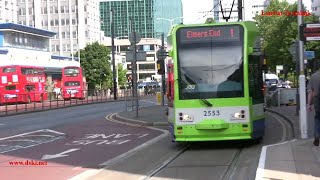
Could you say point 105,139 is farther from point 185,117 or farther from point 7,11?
point 7,11

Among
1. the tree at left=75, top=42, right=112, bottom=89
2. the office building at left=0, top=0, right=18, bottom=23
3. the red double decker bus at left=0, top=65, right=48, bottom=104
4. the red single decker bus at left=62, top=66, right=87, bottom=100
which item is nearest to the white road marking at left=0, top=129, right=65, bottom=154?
the red double decker bus at left=0, top=65, right=48, bottom=104

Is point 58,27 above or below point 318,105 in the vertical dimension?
above

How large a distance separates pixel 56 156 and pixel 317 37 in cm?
731

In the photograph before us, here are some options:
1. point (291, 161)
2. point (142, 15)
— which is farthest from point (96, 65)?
point (291, 161)

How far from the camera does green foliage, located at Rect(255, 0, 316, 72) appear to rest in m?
71.6

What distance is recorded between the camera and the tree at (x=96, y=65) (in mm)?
97062

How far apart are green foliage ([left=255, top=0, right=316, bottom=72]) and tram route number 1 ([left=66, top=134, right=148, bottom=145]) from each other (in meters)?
51.6

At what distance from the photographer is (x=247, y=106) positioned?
13336 millimetres

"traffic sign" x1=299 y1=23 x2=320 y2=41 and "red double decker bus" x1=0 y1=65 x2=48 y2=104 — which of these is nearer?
"traffic sign" x1=299 y1=23 x2=320 y2=41

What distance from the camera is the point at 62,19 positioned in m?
143

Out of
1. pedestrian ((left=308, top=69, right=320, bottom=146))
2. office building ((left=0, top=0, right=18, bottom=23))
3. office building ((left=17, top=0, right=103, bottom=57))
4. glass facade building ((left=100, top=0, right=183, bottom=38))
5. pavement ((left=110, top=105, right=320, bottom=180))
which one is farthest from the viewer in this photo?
office building ((left=17, top=0, right=103, bottom=57))

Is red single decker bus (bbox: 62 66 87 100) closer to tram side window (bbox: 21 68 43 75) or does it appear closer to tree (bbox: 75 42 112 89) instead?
tram side window (bbox: 21 68 43 75)

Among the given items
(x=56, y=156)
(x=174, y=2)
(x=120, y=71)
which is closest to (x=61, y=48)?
(x=120, y=71)

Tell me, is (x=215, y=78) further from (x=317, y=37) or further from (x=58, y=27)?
(x=58, y=27)
